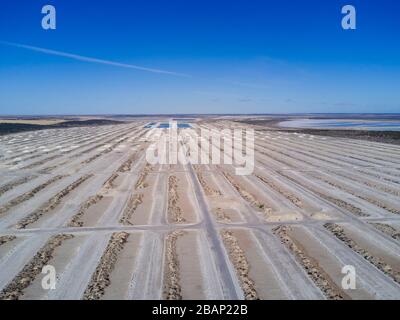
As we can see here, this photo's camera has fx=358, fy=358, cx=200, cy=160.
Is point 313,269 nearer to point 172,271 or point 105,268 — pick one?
point 172,271

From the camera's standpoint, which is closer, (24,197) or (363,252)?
(363,252)

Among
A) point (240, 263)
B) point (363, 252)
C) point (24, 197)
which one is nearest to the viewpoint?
point (240, 263)

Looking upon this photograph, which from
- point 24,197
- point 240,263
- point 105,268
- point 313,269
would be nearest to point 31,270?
point 105,268

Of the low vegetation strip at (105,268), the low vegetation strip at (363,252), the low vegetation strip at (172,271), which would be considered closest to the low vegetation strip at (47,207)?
the low vegetation strip at (105,268)

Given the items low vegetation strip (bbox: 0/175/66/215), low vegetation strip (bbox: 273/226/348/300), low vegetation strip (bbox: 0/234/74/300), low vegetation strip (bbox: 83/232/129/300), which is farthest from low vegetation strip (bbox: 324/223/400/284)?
low vegetation strip (bbox: 0/175/66/215)

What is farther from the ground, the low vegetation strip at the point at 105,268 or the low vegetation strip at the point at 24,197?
the low vegetation strip at the point at 24,197

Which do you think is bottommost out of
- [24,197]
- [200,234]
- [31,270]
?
[31,270]

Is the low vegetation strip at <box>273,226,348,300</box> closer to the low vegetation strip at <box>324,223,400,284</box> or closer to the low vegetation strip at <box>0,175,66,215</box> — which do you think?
the low vegetation strip at <box>324,223,400,284</box>

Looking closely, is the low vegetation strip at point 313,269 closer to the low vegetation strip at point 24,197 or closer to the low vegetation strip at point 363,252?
the low vegetation strip at point 363,252

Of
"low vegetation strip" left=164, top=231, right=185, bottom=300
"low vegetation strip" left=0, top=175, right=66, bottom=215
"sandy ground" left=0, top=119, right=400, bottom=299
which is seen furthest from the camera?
"low vegetation strip" left=0, top=175, right=66, bottom=215
